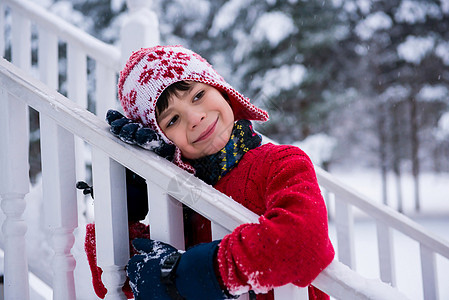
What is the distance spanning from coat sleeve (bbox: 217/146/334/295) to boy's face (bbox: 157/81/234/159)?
1.53 feet

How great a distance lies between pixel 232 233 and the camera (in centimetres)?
96

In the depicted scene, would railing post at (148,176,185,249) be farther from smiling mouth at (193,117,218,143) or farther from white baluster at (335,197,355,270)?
white baluster at (335,197,355,270)

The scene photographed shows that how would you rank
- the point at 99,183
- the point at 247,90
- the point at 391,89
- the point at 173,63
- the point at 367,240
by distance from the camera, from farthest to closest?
1. the point at 391,89
2. the point at 247,90
3. the point at 367,240
4. the point at 173,63
5. the point at 99,183

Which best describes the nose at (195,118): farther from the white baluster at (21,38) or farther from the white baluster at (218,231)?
the white baluster at (21,38)

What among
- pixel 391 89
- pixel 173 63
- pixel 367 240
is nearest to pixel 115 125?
pixel 173 63

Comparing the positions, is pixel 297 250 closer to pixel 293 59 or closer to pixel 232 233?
pixel 232 233

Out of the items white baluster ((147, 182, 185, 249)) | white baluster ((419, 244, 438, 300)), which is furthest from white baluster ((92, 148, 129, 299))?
white baluster ((419, 244, 438, 300))

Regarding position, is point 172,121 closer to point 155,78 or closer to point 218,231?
point 155,78

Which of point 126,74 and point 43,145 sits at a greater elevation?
point 126,74

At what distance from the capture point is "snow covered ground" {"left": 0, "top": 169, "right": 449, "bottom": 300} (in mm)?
2158

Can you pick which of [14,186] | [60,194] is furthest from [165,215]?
[14,186]

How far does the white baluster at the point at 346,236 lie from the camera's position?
7.22 ft

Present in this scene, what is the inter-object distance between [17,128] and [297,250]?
968 mm

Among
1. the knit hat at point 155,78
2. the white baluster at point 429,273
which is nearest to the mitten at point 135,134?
the knit hat at point 155,78
